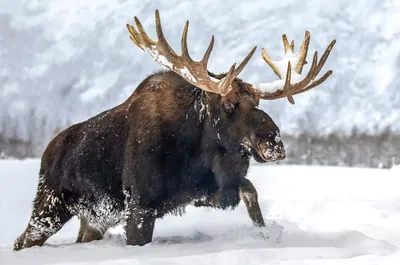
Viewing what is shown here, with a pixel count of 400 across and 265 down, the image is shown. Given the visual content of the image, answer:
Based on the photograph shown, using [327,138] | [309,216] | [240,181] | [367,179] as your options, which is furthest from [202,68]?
[327,138]

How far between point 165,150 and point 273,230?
112cm

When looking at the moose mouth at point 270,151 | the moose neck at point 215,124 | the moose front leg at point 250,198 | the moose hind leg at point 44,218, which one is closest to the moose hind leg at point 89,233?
the moose hind leg at point 44,218

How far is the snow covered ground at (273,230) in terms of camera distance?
151 inches

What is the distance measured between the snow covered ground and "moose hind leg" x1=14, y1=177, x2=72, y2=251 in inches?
5.8

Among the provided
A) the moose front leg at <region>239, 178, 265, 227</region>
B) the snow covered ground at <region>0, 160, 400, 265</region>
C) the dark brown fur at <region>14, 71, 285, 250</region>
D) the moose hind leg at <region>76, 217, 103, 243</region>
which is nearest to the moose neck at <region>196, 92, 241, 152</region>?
the dark brown fur at <region>14, 71, 285, 250</region>

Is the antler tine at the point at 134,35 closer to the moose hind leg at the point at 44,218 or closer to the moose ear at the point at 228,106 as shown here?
the moose ear at the point at 228,106

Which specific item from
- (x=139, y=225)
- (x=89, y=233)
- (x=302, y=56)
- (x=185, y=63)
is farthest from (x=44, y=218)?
(x=302, y=56)

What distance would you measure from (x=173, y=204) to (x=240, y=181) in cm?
71

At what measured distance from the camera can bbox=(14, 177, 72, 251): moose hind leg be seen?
→ 6.38 metres

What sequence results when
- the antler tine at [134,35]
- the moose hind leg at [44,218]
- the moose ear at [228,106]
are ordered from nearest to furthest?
1. the moose ear at [228,106]
2. the antler tine at [134,35]
3. the moose hind leg at [44,218]

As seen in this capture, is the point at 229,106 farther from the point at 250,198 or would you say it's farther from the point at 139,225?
the point at 139,225

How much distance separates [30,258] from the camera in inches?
168

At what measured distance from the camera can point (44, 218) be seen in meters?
6.41

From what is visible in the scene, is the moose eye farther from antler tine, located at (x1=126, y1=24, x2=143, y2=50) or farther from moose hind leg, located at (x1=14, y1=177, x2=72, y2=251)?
moose hind leg, located at (x1=14, y1=177, x2=72, y2=251)
